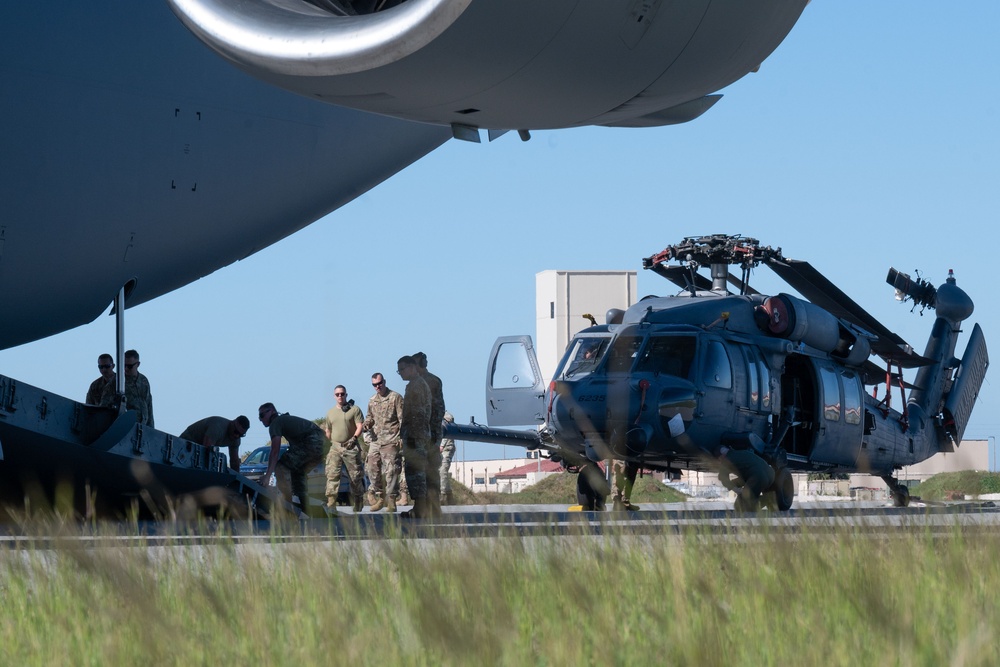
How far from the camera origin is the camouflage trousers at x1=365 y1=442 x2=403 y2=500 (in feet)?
40.8

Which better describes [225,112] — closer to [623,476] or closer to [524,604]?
[524,604]

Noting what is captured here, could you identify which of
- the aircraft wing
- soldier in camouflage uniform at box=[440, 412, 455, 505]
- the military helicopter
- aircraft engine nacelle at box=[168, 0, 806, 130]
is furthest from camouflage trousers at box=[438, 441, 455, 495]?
aircraft engine nacelle at box=[168, 0, 806, 130]

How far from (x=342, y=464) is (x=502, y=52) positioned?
11749 mm

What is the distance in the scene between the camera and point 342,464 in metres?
14.9

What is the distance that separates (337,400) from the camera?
45.7 ft

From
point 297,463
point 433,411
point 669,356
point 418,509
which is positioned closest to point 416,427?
point 433,411

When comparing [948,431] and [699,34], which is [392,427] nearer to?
[948,431]

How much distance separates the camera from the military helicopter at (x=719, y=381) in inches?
481

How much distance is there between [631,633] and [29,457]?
248 inches

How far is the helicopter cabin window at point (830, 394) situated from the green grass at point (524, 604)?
9095 mm

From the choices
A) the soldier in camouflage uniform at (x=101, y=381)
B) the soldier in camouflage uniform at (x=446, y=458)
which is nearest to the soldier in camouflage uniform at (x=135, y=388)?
the soldier in camouflage uniform at (x=101, y=381)

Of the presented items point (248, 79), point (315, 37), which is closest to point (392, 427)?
point (248, 79)

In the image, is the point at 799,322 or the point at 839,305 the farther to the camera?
the point at 839,305

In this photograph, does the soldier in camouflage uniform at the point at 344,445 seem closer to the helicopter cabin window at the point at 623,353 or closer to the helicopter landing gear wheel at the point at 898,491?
the helicopter cabin window at the point at 623,353
